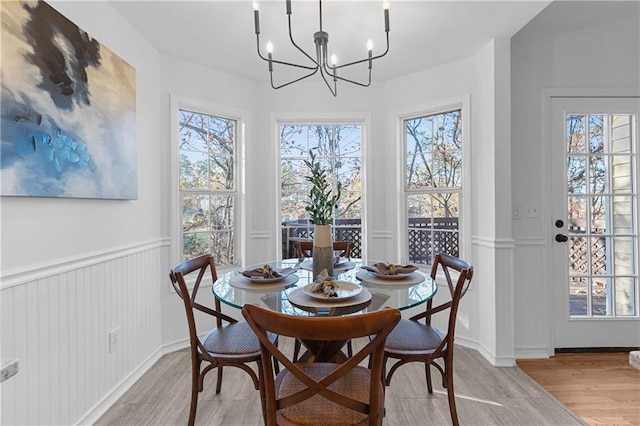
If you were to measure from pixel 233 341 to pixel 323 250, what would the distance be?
67 cm

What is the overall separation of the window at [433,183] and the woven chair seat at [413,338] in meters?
1.40

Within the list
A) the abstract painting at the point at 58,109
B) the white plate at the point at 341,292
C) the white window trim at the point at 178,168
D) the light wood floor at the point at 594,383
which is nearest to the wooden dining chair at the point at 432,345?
the white plate at the point at 341,292

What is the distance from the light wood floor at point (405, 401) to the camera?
1.86m

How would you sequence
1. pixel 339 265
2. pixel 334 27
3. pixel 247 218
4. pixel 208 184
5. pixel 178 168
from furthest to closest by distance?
pixel 247 218 → pixel 208 184 → pixel 178 168 → pixel 334 27 → pixel 339 265

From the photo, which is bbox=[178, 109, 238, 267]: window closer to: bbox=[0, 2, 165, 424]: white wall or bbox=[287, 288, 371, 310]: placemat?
bbox=[0, 2, 165, 424]: white wall

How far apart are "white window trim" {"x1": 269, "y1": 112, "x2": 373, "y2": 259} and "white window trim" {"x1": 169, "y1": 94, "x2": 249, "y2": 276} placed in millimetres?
313

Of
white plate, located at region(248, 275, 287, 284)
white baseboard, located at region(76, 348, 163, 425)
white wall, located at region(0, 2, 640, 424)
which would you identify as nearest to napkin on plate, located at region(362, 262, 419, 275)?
white plate, located at region(248, 275, 287, 284)

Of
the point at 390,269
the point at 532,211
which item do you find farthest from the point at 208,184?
the point at 532,211

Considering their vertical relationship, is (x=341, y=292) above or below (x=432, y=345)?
above

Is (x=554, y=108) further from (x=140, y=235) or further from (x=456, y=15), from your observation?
(x=140, y=235)

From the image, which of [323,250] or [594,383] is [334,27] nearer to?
[323,250]

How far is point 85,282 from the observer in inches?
72.5

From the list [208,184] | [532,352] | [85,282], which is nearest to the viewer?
[85,282]

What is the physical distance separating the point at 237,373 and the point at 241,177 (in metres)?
1.76
